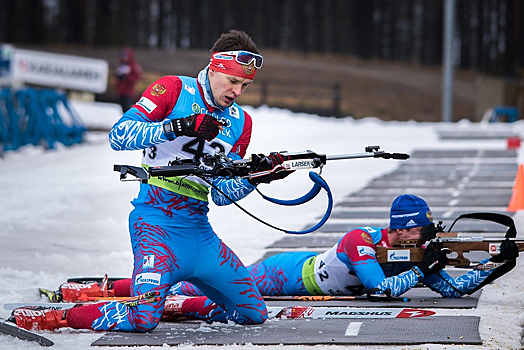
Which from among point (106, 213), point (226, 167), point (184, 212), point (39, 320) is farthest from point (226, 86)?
point (106, 213)

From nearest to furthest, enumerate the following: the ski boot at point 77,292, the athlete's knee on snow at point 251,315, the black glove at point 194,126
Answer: the black glove at point 194,126 < the athlete's knee on snow at point 251,315 < the ski boot at point 77,292

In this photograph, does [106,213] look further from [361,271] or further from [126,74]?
[126,74]

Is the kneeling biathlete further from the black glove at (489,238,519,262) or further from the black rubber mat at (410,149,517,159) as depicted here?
the black rubber mat at (410,149,517,159)

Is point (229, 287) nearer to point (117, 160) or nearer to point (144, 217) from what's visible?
point (144, 217)

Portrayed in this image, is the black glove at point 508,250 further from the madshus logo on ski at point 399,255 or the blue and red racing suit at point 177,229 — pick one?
the blue and red racing suit at point 177,229

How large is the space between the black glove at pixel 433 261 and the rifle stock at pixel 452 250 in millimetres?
49

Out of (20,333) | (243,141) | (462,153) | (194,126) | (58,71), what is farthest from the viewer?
(58,71)

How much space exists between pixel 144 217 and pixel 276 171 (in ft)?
2.62

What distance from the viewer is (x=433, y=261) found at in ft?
17.6

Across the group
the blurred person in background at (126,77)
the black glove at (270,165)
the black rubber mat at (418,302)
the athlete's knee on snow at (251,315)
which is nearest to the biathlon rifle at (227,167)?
the black glove at (270,165)

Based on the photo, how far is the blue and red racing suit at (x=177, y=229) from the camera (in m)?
4.59

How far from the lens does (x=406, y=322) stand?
4805 mm

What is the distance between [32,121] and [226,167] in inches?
543

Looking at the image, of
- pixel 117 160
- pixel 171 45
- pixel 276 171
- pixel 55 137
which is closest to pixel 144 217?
pixel 276 171
